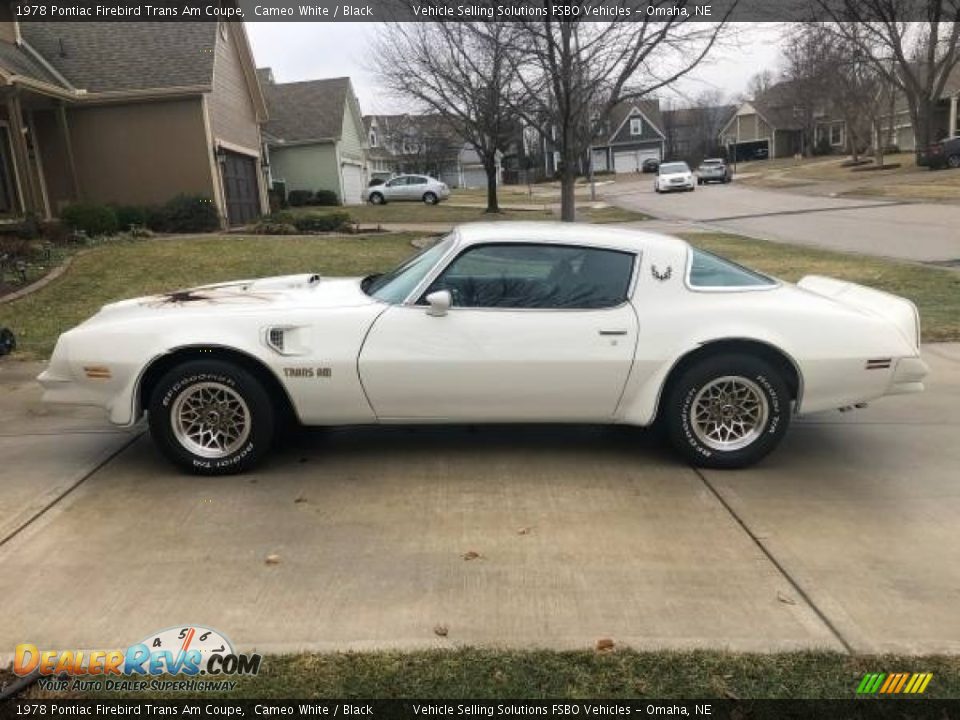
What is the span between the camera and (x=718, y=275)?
4.71m

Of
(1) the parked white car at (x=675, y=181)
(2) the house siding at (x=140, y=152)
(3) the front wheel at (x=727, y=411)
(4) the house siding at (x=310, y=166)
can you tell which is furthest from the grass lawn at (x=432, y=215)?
(3) the front wheel at (x=727, y=411)

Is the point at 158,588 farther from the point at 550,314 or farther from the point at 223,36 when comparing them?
the point at 223,36

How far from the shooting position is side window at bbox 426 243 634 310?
15.0 feet

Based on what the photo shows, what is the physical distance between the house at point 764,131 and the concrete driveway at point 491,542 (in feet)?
277

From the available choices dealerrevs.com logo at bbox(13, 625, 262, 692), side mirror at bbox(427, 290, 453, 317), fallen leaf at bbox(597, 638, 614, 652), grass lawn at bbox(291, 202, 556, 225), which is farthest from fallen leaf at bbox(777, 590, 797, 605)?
grass lawn at bbox(291, 202, 556, 225)

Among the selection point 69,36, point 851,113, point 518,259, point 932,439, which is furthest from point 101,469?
point 851,113

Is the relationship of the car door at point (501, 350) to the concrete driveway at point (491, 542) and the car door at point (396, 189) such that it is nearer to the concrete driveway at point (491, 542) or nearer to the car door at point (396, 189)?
the concrete driveway at point (491, 542)

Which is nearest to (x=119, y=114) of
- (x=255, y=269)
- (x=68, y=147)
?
(x=68, y=147)

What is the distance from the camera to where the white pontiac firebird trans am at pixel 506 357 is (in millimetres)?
4422

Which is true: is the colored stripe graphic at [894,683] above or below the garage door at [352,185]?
below

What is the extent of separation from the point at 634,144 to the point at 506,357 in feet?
278

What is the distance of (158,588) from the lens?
3.31 m

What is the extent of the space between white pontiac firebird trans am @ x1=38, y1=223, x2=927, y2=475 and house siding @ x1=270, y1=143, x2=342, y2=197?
116ft

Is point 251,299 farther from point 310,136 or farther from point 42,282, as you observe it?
point 310,136
